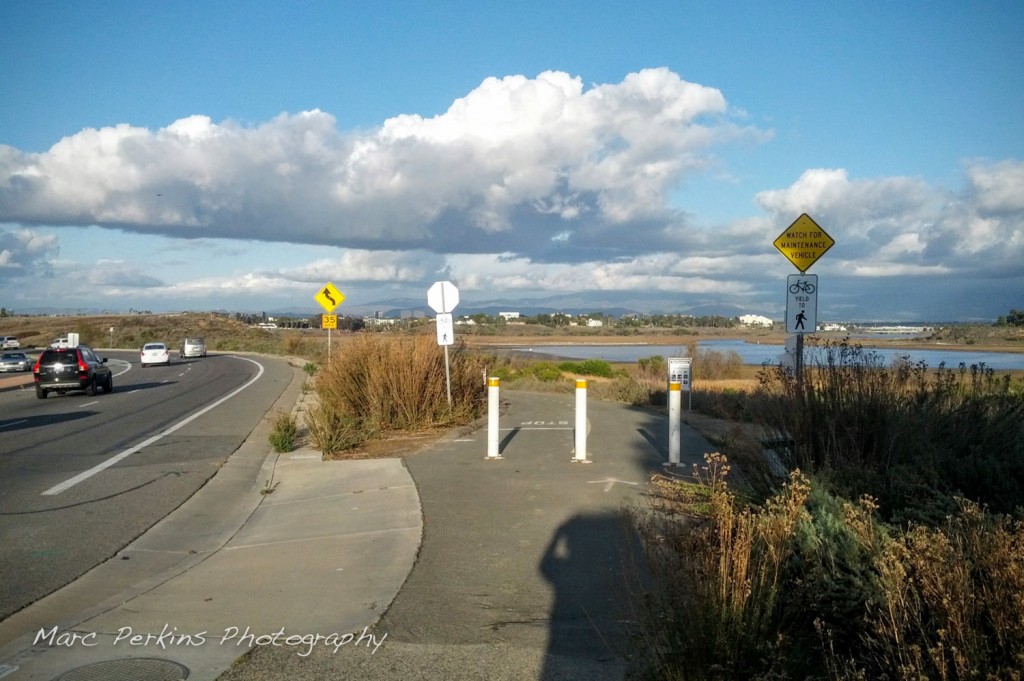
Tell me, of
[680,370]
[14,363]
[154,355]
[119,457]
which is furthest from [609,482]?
[14,363]

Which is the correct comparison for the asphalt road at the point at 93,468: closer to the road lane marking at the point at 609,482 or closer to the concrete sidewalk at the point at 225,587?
the concrete sidewalk at the point at 225,587

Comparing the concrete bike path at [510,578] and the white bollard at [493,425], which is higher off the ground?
the white bollard at [493,425]

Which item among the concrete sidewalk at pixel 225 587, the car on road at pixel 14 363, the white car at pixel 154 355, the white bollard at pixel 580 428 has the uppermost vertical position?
the white bollard at pixel 580 428

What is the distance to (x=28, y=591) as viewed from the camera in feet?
25.9

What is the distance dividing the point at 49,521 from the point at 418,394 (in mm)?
8527

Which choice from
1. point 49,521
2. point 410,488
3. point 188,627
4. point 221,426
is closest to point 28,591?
point 188,627

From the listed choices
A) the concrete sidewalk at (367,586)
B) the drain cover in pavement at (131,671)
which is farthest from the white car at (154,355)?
the drain cover in pavement at (131,671)

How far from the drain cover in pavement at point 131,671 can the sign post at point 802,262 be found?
9905 millimetres

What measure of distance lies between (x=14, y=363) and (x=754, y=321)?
3174 inches

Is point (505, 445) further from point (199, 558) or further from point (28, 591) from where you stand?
point (28, 591)

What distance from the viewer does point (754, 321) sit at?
366 feet

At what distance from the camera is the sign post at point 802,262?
1404 centimetres

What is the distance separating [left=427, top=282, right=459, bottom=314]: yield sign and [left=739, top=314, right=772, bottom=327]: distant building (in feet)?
297

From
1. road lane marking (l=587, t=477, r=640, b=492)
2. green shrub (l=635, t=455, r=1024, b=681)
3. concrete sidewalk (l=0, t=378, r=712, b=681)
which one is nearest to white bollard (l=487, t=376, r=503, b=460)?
concrete sidewalk (l=0, t=378, r=712, b=681)
